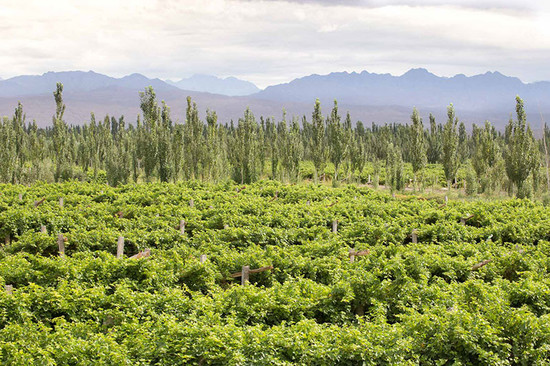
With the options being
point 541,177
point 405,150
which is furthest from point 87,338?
point 405,150

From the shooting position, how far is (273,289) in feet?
39.5

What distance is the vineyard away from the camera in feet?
29.2

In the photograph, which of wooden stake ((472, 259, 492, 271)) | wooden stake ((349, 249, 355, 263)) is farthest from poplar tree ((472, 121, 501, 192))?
wooden stake ((349, 249, 355, 263))

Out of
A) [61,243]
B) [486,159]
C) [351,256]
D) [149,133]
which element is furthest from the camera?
[486,159]

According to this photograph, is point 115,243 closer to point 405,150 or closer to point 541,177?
point 541,177

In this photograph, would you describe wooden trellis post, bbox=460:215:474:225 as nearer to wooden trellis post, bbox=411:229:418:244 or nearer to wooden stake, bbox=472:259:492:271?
wooden trellis post, bbox=411:229:418:244

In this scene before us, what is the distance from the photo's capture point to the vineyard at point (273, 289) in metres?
8.91

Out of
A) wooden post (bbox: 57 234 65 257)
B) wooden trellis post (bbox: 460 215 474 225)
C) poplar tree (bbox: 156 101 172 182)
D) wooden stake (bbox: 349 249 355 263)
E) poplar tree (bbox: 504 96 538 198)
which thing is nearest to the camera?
wooden stake (bbox: 349 249 355 263)

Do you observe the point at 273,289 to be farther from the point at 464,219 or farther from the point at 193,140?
the point at 193,140

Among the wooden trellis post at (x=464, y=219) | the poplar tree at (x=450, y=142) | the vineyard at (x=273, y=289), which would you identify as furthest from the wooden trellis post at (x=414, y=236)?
the poplar tree at (x=450, y=142)

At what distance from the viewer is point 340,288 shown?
1198 cm

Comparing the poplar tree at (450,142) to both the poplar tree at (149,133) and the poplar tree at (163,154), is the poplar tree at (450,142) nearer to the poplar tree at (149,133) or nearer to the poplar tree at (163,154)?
the poplar tree at (163,154)

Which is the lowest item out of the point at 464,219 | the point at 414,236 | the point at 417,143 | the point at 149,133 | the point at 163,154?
the point at 414,236

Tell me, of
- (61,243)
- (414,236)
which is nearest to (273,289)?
(61,243)
